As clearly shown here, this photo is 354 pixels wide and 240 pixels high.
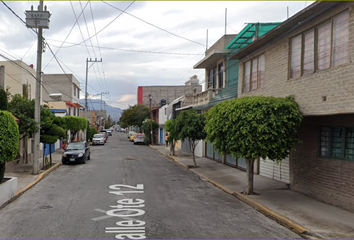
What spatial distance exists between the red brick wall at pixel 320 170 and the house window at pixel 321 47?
5.54ft

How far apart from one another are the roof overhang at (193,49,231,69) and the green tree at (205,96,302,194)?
10.8 metres

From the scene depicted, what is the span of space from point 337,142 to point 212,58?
13.2m

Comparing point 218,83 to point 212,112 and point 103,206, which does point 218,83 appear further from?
point 103,206

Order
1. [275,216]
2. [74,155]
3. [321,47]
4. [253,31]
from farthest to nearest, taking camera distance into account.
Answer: [74,155], [253,31], [321,47], [275,216]

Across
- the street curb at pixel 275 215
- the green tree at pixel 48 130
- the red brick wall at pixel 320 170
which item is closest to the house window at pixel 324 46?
the red brick wall at pixel 320 170

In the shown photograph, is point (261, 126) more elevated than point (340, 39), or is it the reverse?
point (340, 39)

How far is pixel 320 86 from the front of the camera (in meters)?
8.66

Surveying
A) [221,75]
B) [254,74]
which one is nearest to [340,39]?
[254,74]

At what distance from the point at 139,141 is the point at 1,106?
104 feet

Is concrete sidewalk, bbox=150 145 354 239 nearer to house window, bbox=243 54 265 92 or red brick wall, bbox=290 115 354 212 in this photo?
red brick wall, bbox=290 115 354 212

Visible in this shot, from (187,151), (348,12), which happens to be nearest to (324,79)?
(348,12)

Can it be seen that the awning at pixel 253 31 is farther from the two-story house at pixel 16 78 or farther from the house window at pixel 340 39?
the two-story house at pixel 16 78

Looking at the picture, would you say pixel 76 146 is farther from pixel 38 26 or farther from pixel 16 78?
pixel 38 26

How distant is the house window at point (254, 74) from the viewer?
12832 millimetres
